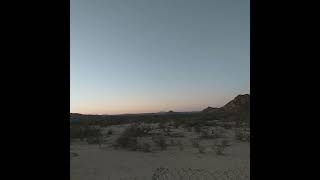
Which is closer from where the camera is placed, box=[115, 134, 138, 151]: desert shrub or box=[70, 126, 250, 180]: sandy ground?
A: box=[70, 126, 250, 180]: sandy ground

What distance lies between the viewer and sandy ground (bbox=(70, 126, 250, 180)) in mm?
7984

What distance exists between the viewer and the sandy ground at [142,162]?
7.98 metres

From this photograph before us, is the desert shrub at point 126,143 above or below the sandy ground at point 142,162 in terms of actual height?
above

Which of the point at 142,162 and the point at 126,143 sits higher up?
the point at 126,143

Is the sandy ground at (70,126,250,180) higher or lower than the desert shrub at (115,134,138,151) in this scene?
lower

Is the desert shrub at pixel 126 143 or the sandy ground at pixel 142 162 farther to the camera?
the desert shrub at pixel 126 143

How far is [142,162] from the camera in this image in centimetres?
934

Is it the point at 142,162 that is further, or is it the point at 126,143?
the point at 126,143
